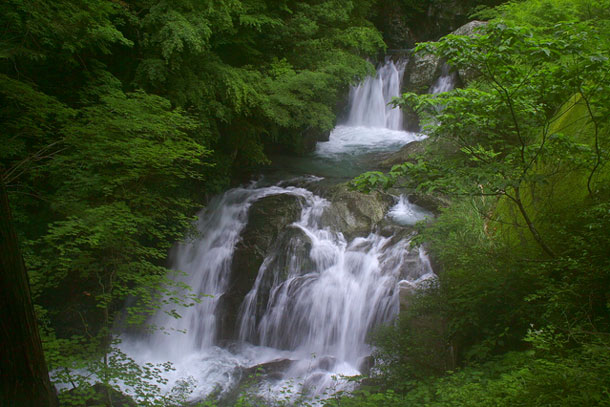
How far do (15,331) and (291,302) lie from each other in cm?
520

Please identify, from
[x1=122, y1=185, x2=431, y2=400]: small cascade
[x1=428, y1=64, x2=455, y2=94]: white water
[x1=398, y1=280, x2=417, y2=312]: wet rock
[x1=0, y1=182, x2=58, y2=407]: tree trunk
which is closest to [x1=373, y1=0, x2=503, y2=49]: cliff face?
[x1=428, y1=64, x2=455, y2=94]: white water

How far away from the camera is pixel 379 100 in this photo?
52.1 ft

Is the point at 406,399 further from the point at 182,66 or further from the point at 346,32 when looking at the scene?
the point at 346,32

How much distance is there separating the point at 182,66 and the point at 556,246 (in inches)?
273

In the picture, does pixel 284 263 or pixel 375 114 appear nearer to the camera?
pixel 284 263

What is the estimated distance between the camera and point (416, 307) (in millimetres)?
4789

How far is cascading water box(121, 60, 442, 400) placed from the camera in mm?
6477

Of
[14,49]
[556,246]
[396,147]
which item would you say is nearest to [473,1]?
[396,147]

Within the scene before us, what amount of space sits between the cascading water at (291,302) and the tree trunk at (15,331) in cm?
354

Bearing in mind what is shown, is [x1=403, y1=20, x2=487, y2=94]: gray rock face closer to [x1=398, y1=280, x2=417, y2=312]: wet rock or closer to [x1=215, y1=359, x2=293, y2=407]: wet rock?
[x1=398, y1=280, x2=417, y2=312]: wet rock

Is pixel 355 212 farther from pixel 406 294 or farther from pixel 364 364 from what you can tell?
pixel 364 364

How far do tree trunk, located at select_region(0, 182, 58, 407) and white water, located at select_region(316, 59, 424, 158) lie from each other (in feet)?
40.9

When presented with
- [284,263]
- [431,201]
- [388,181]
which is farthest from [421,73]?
[388,181]

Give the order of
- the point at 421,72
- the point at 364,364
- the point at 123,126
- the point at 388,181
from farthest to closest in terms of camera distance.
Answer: the point at 421,72 < the point at 364,364 < the point at 123,126 < the point at 388,181
